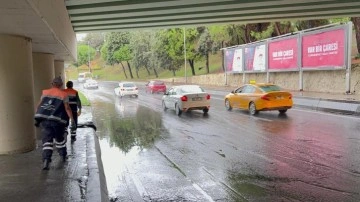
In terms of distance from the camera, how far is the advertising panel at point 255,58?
33.8 meters

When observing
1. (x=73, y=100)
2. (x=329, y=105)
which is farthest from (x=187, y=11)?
(x=329, y=105)

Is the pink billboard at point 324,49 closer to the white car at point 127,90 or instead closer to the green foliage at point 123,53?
the white car at point 127,90

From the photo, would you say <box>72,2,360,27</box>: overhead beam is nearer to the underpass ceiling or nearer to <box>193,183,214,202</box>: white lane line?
the underpass ceiling

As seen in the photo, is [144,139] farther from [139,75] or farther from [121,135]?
[139,75]

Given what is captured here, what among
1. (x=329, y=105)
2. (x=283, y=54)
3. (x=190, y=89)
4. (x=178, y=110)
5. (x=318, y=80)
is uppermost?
(x=283, y=54)

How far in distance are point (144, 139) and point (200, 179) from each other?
526cm

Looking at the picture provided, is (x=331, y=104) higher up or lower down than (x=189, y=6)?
lower down

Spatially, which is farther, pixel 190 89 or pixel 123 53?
pixel 123 53

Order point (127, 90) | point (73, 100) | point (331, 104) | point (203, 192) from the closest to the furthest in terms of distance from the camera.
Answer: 1. point (203, 192)
2. point (73, 100)
3. point (331, 104)
4. point (127, 90)

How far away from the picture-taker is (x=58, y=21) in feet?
28.7

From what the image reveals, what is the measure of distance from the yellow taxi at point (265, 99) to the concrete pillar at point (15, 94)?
36.8 ft

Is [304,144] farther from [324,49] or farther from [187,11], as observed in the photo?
[324,49]

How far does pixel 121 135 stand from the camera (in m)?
13.5

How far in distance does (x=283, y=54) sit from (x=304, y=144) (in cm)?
2091
